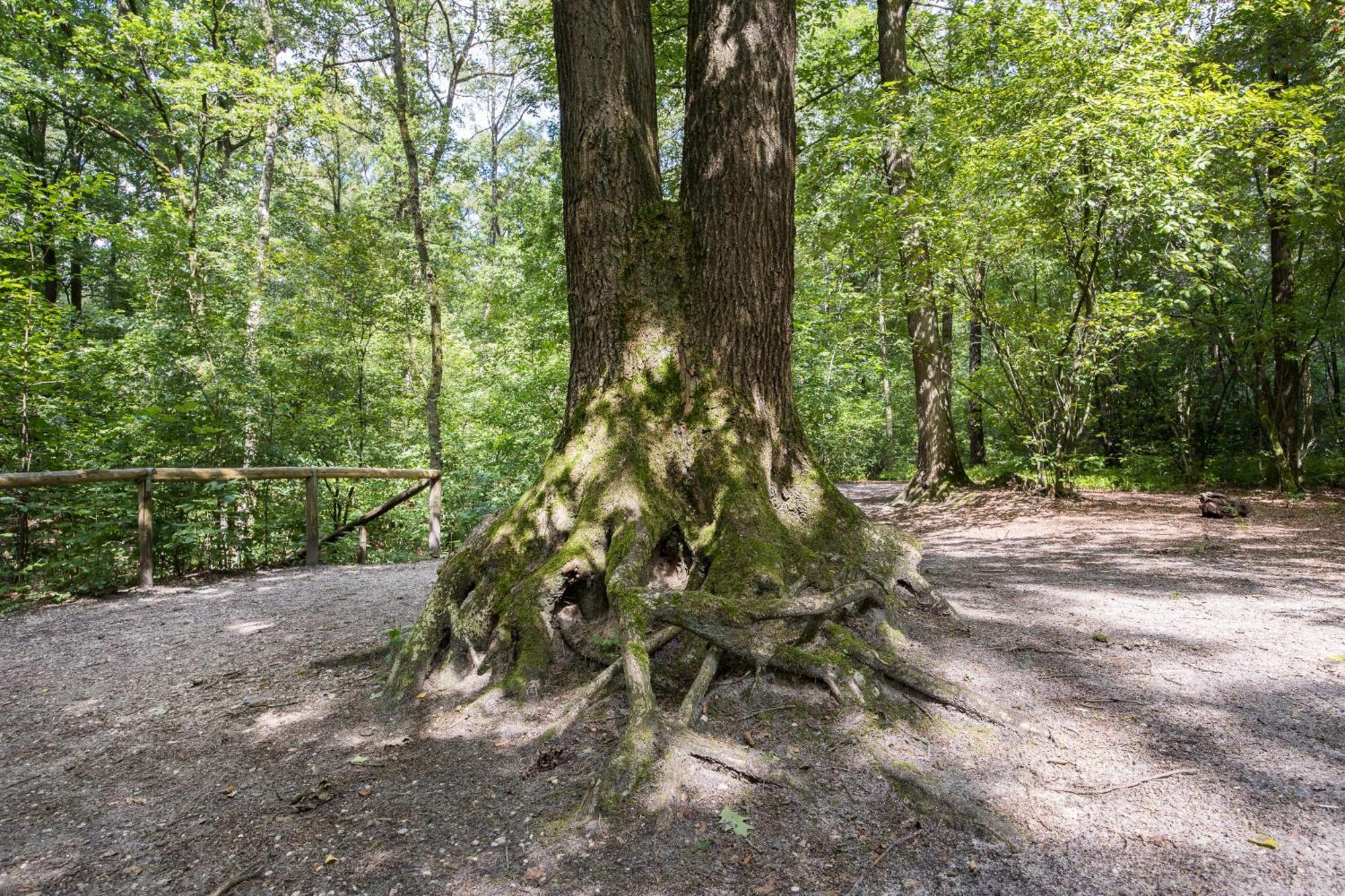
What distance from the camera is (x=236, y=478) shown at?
6.14 m

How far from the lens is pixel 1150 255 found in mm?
9938

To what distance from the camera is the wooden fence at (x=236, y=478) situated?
199 inches

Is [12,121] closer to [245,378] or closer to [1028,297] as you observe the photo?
[245,378]

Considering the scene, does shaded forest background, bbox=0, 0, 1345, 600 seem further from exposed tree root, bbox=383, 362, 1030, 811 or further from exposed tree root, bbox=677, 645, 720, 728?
exposed tree root, bbox=677, 645, 720, 728

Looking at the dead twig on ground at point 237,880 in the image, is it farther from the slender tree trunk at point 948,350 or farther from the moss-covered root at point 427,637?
the slender tree trunk at point 948,350

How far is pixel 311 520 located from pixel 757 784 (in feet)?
22.6

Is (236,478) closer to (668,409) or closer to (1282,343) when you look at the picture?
(668,409)

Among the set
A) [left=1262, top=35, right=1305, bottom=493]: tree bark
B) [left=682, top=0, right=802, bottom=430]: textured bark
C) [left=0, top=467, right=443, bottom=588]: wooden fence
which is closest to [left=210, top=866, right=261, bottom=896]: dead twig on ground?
[left=682, top=0, right=802, bottom=430]: textured bark

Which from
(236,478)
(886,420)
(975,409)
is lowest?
(236,478)

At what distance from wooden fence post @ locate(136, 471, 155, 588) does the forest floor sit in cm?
218

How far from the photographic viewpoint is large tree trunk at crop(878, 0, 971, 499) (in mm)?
10109

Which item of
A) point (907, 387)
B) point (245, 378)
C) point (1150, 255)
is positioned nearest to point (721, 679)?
point (245, 378)

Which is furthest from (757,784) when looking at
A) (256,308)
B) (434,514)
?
(256,308)

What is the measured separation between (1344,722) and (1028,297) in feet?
51.5
